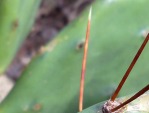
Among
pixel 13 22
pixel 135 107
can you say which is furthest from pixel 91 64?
pixel 135 107

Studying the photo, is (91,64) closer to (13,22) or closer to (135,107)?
(13,22)

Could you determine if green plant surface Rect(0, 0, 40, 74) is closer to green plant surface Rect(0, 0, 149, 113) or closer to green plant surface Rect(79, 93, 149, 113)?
green plant surface Rect(0, 0, 149, 113)

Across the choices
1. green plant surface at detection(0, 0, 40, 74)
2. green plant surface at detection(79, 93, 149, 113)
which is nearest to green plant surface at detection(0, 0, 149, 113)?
green plant surface at detection(0, 0, 40, 74)

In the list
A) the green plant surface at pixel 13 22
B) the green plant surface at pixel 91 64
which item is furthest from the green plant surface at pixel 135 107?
the green plant surface at pixel 13 22

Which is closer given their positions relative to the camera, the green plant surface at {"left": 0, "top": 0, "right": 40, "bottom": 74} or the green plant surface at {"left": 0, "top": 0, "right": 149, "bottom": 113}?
the green plant surface at {"left": 0, "top": 0, "right": 149, "bottom": 113}

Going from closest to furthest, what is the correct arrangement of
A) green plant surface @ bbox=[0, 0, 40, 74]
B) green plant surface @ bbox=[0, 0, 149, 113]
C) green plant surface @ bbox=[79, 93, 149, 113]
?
1. green plant surface @ bbox=[79, 93, 149, 113]
2. green plant surface @ bbox=[0, 0, 149, 113]
3. green plant surface @ bbox=[0, 0, 40, 74]

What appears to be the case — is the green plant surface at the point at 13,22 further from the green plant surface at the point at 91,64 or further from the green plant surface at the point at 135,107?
the green plant surface at the point at 135,107

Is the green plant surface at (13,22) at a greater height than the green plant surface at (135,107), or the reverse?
the green plant surface at (13,22)
